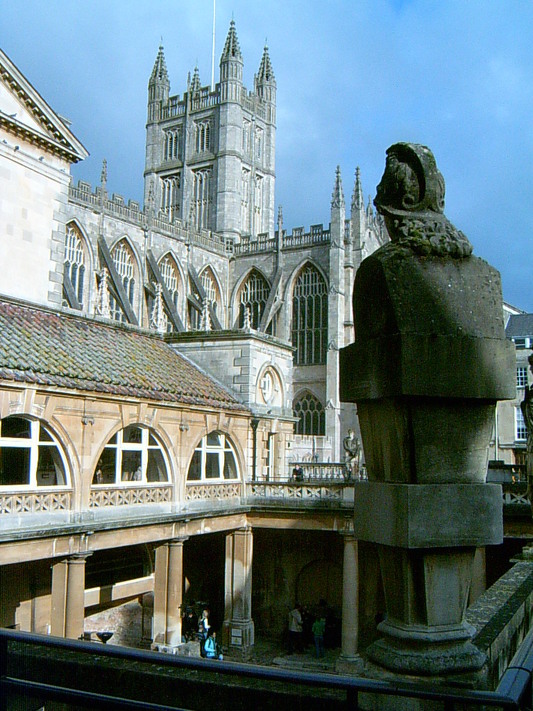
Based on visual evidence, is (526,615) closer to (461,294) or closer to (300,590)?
(461,294)

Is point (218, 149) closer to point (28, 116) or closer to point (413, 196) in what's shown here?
point (28, 116)

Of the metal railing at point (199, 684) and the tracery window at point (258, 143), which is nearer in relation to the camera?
the metal railing at point (199, 684)

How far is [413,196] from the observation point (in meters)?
4.54

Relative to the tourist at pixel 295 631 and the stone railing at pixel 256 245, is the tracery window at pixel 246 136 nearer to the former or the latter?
the stone railing at pixel 256 245

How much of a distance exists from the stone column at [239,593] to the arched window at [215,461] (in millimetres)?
1852

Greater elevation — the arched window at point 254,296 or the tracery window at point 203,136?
the tracery window at point 203,136

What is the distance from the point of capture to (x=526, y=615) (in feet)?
23.2

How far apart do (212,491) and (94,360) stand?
219 inches

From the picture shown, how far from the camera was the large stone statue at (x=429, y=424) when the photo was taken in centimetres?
→ 410

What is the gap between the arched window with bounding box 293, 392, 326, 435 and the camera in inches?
2106

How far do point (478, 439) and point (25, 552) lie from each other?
492 inches

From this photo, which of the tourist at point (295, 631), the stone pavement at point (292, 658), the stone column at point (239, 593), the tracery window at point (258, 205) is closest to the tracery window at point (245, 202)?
the tracery window at point (258, 205)

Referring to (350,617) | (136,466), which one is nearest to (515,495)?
(350,617)

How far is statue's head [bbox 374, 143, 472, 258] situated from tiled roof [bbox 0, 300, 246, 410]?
11645mm
